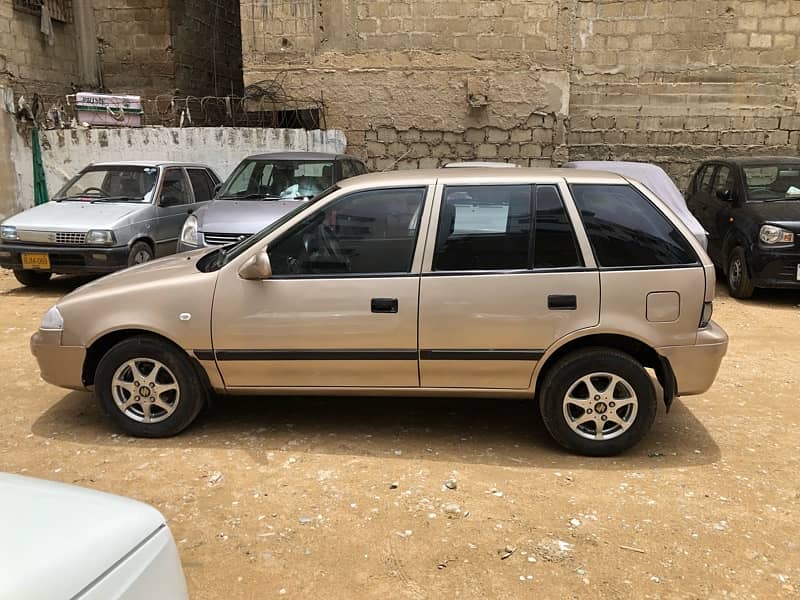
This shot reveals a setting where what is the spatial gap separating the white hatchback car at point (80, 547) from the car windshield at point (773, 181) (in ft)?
28.7

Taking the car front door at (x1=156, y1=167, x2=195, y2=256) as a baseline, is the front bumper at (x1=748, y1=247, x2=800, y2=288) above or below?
below

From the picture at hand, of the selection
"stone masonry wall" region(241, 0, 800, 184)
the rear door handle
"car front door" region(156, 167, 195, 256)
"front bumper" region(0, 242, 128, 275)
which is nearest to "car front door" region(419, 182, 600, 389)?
the rear door handle

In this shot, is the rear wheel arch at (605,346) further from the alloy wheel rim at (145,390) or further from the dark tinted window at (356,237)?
the alloy wheel rim at (145,390)

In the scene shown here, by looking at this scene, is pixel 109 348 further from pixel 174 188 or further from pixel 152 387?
pixel 174 188

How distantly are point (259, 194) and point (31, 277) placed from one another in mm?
3342

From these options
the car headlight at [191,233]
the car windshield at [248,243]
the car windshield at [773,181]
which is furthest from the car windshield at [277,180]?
the car windshield at [773,181]

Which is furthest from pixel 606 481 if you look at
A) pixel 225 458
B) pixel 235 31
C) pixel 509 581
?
pixel 235 31

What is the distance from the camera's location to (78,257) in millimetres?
7738

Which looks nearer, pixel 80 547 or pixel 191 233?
pixel 80 547

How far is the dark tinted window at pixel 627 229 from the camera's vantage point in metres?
3.73

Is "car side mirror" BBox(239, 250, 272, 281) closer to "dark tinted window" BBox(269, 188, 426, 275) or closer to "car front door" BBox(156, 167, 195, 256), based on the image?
"dark tinted window" BBox(269, 188, 426, 275)

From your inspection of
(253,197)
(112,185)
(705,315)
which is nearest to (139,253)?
(112,185)

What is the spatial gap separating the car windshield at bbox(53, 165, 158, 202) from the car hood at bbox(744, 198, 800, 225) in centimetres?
779

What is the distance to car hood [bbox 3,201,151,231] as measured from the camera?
307 inches
